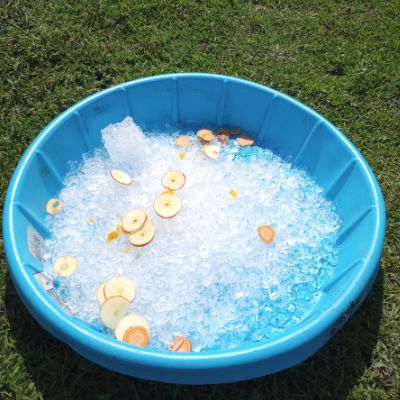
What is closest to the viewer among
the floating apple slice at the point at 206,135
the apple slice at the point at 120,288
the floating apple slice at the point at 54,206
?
the apple slice at the point at 120,288

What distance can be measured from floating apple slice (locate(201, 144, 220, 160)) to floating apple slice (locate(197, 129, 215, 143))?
0.08 meters

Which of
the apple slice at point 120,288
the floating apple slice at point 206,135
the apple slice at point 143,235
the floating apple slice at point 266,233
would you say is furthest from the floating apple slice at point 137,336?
the floating apple slice at point 206,135

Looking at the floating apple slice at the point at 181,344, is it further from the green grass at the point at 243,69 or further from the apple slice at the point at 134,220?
the apple slice at the point at 134,220

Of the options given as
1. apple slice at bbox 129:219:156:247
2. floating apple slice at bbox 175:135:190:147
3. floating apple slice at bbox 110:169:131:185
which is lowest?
apple slice at bbox 129:219:156:247

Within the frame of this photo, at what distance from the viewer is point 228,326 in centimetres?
186

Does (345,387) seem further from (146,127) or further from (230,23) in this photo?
(230,23)

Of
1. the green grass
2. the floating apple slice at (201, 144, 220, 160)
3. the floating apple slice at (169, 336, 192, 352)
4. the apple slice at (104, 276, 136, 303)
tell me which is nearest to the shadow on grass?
the green grass

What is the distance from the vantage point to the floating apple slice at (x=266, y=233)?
2062mm

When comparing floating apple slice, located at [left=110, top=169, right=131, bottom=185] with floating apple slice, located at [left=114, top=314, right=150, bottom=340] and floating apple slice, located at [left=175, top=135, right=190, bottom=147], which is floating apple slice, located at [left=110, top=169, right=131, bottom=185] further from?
floating apple slice, located at [left=114, top=314, right=150, bottom=340]

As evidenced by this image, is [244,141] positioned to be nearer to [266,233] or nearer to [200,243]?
[266,233]

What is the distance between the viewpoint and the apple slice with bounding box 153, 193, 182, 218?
2.06 metres

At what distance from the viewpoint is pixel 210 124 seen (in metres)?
2.63

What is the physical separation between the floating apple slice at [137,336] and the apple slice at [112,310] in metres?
0.08

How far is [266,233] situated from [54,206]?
105 cm
